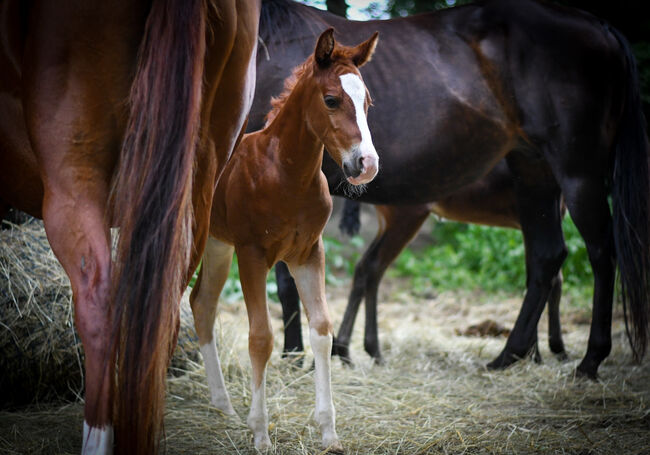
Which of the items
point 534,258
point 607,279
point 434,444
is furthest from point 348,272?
point 434,444

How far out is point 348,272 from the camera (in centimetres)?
801

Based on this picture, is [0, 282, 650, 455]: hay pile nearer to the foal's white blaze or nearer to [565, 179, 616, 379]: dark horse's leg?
[565, 179, 616, 379]: dark horse's leg

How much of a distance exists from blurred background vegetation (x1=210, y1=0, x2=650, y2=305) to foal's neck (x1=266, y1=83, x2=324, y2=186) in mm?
2870

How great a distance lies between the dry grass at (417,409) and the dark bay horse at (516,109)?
0.46 metres

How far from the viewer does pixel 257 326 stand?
7.59 feet

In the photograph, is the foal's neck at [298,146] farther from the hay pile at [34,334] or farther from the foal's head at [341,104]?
the hay pile at [34,334]

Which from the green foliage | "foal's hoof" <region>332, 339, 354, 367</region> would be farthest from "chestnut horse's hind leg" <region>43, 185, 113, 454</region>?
the green foliage

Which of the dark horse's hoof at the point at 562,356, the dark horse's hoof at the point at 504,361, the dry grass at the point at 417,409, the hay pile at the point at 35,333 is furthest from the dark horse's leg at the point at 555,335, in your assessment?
the hay pile at the point at 35,333

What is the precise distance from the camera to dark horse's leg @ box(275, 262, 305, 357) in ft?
11.7

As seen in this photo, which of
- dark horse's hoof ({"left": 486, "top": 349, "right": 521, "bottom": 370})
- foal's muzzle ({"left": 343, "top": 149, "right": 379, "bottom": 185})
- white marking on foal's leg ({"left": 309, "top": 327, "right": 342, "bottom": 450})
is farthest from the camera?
dark horse's hoof ({"left": 486, "top": 349, "right": 521, "bottom": 370})

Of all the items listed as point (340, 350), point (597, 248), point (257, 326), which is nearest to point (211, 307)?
point (257, 326)

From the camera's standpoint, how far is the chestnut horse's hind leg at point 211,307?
8.89 feet

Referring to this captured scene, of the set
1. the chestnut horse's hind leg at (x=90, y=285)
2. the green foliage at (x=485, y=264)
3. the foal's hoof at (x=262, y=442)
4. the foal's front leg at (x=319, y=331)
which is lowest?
the green foliage at (x=485, y=264)

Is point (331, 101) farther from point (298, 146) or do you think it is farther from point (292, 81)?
point (292, 81)
